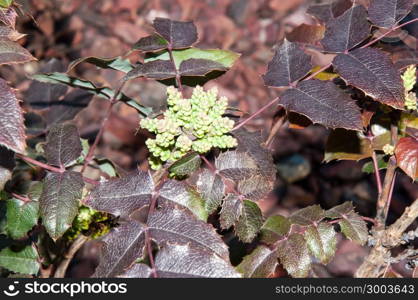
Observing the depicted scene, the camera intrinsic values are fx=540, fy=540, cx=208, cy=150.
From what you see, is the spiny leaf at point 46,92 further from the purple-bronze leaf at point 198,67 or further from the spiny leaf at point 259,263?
the spiny leaf at point 259,263

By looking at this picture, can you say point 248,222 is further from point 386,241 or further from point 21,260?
point 21,260

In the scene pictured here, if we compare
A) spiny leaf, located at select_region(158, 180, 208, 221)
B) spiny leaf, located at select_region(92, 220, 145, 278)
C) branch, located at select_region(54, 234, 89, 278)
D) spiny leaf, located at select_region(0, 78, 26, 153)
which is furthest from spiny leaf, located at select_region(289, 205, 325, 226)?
spiny leaf, located at select_region(0, 78, 26, 153)

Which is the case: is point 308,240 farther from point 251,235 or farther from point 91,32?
point 91,32

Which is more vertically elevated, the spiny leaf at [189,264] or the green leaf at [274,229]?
the spiny leaf at [189,264]

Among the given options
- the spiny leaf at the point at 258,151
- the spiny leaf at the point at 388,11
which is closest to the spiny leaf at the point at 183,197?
the spiny leaf at the point at 258,151

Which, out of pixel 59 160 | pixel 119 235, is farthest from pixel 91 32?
pixel 119 235

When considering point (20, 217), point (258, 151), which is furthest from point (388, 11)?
point (20, 217)
